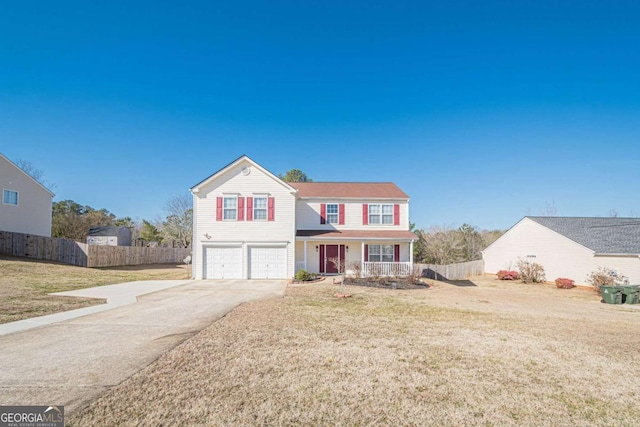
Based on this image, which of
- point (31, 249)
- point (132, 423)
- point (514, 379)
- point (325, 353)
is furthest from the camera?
point (31, 249)

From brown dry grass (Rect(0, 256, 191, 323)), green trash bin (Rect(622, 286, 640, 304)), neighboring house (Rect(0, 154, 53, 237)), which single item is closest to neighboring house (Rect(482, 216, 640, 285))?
green trash bin (Rect(622, 286, 640, 304))

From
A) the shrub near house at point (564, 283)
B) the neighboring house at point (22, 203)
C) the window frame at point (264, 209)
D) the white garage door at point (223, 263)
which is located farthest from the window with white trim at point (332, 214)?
the neighboring house at point (22, 203)

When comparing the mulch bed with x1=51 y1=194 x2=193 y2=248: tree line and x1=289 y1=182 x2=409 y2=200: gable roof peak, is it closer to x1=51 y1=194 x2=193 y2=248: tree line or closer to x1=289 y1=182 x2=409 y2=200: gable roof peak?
x1=289 y1=182 x2=409 y2=200: gable roof peak

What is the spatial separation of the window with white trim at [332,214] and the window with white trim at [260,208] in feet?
15.2

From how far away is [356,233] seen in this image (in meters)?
21.0

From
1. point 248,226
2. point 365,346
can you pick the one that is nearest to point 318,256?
point 248,226

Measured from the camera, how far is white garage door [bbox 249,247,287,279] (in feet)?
64.7

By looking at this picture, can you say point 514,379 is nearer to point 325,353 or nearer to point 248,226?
point 325,353

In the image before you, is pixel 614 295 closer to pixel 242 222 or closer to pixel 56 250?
pixel 242 222

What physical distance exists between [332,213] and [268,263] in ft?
18.6

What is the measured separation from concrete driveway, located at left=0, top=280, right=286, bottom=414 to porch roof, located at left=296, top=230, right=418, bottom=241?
9845 mm

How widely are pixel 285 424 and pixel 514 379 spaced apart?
379cm
